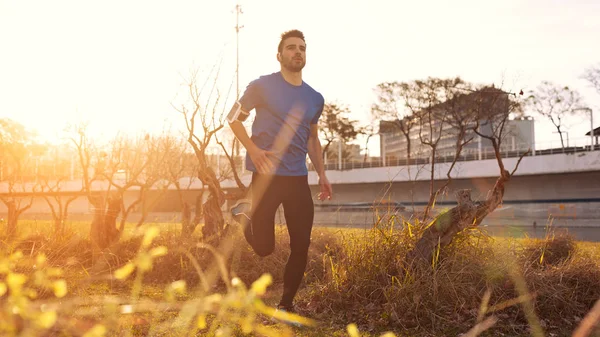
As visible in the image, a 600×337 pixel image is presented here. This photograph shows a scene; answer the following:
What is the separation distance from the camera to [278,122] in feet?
12.4

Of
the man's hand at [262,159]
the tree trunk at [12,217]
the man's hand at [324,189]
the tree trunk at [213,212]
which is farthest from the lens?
the tree trunk at [12,217]

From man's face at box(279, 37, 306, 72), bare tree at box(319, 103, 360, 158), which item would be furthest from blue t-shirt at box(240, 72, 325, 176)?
bare tree at box(319, 103, 360, 158)

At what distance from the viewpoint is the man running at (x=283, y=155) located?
374 cm

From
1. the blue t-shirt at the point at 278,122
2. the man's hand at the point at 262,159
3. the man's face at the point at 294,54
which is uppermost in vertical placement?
the man's face at the point at 294,54

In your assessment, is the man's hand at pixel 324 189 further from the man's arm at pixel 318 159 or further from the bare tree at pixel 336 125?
the bare tree at pixel 336 125

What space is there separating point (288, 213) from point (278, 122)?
0.63m

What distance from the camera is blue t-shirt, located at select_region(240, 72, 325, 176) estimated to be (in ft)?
12.3

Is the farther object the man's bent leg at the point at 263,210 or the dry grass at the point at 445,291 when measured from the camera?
the man's bent leg at the point at 263,210

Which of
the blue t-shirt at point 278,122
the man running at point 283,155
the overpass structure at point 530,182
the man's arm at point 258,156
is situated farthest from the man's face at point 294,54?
the overpass structure at point 530,182

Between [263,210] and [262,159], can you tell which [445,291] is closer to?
[263,210]

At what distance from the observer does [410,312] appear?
12.2 ft

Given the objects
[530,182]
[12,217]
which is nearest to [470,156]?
[530,182]

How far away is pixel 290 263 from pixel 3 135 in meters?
18.2

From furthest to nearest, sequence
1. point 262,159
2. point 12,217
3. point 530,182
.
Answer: point 530,182, point 12,217, point 262,159
